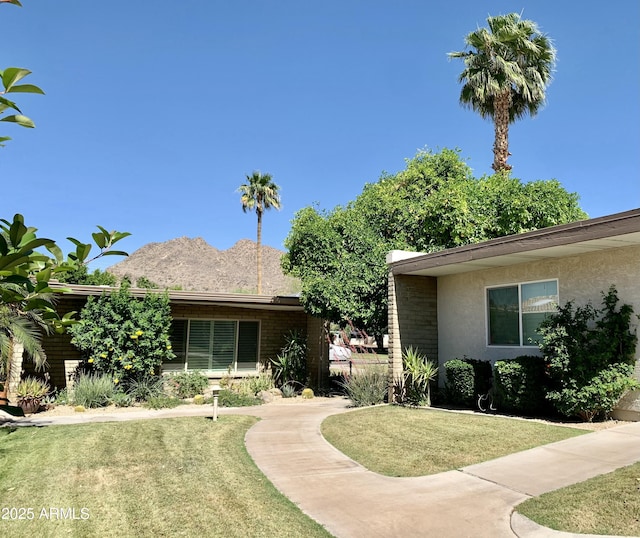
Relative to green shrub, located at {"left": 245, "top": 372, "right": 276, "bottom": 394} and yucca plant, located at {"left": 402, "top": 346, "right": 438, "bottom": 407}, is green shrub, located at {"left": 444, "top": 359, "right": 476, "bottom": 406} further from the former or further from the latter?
green shrub, located at {"left": 245, "top": 372, "right": 276, "bottom": 394}

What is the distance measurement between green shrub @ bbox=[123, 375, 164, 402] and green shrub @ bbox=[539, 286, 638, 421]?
→ 1059cm

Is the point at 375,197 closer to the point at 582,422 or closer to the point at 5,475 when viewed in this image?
the point at 582,422

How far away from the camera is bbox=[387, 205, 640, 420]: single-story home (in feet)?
28.7

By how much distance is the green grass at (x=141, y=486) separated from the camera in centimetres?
483

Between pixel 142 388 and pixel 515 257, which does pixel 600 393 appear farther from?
pixel 142 388

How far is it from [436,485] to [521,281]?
20.7 ft

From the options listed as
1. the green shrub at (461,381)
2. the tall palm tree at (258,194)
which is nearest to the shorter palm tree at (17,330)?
the green shrub at (461,381)

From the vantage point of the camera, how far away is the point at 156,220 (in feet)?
115

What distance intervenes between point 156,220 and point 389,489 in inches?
1267

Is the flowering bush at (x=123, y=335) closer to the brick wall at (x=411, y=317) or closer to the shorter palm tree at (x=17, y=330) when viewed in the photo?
the shorter palm tree at (x=17, y=330)

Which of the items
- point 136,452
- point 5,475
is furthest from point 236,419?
point 5,475

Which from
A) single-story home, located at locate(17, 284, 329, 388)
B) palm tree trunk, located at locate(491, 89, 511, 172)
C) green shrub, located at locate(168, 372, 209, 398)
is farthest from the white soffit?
palm tree trunk, located at locate(491, 89, 511, 172)

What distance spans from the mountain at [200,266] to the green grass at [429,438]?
7872cm

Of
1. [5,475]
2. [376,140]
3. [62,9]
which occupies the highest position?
[376,140]
